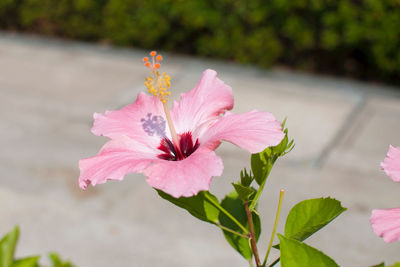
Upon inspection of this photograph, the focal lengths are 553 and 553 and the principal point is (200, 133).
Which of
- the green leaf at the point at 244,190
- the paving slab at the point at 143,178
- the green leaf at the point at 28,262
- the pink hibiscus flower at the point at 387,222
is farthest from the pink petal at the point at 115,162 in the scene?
the paving slab at the point at 143,178

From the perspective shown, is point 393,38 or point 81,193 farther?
point 393,38

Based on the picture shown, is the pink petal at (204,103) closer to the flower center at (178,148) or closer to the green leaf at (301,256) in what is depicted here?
the flower center at (178,148)

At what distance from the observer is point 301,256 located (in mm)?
684

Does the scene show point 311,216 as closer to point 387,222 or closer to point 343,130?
point 387,222

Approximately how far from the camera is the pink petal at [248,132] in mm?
729

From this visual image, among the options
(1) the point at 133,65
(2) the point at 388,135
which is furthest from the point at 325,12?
(1) the point at 133,65

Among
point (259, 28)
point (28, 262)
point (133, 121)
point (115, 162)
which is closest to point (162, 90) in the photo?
point (133, 121)

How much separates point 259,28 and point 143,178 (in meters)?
2.28

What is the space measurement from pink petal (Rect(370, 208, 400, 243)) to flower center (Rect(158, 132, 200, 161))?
1.03 feet

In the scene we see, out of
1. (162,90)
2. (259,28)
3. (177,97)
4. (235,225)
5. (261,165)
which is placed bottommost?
(235,225)

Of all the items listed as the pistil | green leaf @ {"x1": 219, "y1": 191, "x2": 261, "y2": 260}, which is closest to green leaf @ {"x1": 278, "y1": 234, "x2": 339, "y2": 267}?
green leaf @ {"x1": 219, "y1": 191, "x2": 261, "y2": 260}

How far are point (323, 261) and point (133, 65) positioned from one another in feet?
16.6

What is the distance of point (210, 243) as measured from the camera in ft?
10.2

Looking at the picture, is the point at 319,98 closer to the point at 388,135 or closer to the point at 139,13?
the point at 388,135
